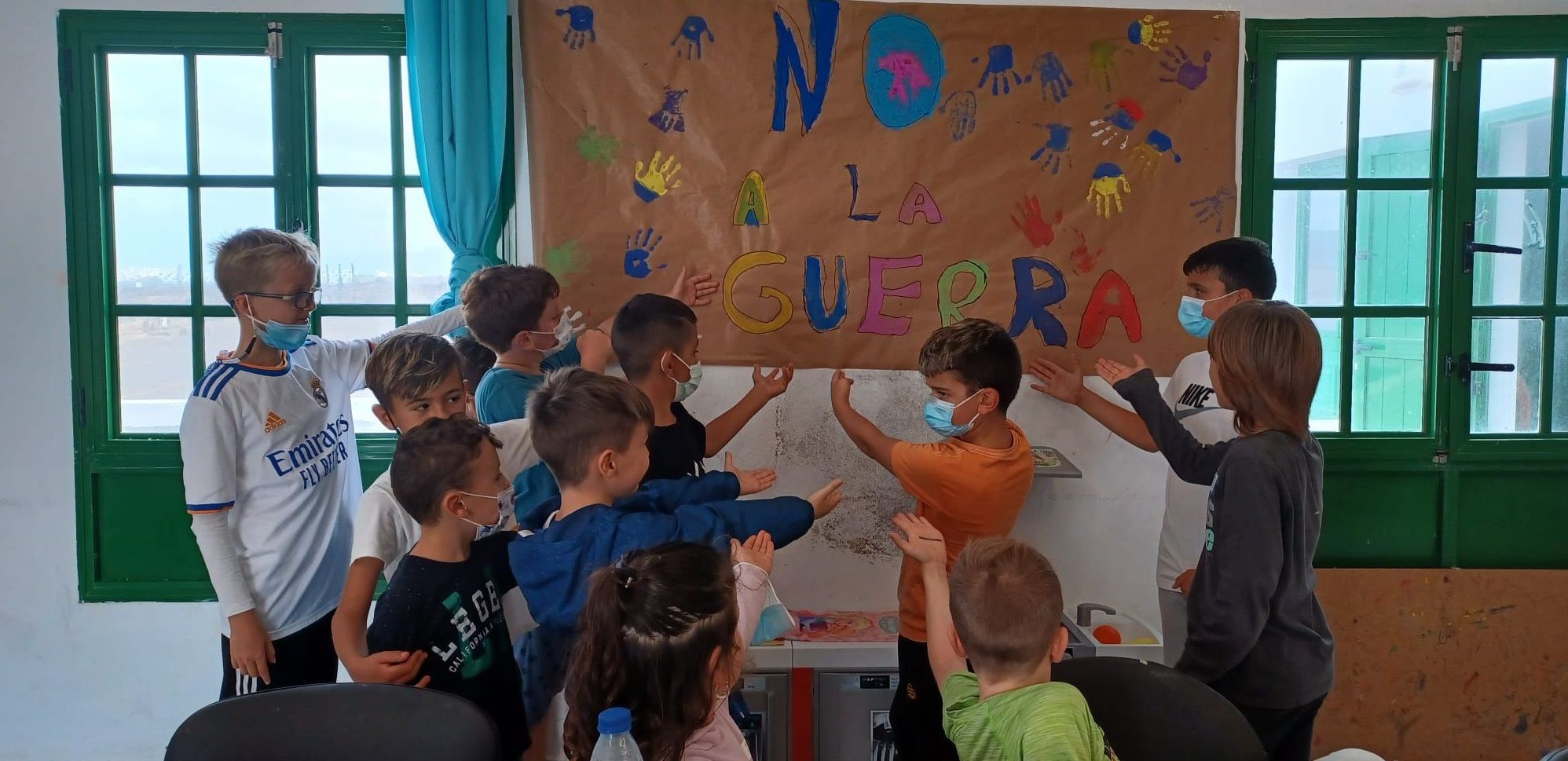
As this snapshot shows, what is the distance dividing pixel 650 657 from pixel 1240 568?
3.39 ft

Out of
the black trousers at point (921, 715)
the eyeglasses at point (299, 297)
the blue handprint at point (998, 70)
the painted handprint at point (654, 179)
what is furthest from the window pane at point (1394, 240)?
the eyeglasses at point (299, 297)

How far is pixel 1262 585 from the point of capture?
1.69 m

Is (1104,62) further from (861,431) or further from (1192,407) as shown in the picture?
(861,431)

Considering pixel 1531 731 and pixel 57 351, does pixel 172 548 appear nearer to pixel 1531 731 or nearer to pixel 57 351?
pixel 57 351

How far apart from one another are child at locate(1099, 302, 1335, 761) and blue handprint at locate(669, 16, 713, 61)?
5.90 ft

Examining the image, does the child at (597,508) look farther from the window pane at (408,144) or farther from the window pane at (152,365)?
the window pane at (152,365)

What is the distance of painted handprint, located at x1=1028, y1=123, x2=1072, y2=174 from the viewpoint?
3041 millimetres

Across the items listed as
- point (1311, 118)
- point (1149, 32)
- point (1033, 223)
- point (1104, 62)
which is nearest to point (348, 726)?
A: point (1033, 223)

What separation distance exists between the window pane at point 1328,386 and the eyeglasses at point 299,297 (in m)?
2.93

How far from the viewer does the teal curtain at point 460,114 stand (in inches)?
111

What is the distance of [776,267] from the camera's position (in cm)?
303

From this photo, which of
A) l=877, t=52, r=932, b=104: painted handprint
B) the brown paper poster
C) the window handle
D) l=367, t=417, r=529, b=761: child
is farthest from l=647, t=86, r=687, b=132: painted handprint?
the window handle

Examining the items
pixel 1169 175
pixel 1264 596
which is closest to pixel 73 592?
pixel 1264 596

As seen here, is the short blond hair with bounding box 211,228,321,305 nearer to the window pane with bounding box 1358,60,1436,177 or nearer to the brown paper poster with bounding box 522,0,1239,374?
the brown paper poster with bounding box 522,0,1239,374
